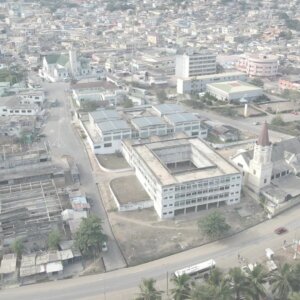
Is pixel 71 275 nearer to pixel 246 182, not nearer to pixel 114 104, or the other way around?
pixel 246 182

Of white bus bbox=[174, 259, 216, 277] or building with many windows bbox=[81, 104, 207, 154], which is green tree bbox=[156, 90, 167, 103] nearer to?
building with many windows bbox=[81, 104, 207, 154]

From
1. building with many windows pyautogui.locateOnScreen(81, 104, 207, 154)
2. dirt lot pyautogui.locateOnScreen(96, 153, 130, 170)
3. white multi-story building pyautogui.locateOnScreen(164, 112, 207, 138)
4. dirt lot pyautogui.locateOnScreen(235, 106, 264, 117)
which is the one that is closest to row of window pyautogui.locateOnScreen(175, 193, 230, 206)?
dirt lot pyautogui.locateOnScreen(96, 153, 130, 170)

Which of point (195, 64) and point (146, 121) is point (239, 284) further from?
point (195, 64)

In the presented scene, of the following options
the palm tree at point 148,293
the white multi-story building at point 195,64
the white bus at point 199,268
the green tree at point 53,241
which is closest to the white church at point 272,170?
the white bus at point 199,268

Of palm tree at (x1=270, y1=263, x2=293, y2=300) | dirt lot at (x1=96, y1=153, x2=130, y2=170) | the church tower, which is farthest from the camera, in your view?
dirt lot at (x1=96, y1=153, x2=130, y2=170)

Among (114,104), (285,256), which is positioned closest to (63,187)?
(285,256)
